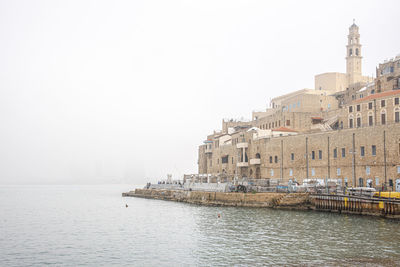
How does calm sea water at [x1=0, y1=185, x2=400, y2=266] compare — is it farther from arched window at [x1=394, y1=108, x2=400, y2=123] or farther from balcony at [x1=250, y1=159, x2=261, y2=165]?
balcony at [x1=250, y1=159, x2=261, y2=165]

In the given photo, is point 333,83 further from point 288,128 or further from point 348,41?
point 288,128

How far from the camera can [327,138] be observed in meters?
56.9

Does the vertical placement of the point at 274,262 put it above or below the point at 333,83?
below

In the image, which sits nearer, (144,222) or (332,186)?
(144,222)

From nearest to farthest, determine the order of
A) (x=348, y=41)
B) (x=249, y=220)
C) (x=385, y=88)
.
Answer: (x=249, y=220), (x=385, y=88), (x=348, y=41)

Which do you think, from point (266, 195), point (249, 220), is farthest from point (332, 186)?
point (249, 220)

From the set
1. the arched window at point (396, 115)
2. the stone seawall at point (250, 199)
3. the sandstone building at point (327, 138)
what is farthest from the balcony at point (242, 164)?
the arched window at point (396, 115)

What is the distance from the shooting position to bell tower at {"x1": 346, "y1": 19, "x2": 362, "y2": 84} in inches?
3812

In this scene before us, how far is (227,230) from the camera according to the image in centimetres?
3331

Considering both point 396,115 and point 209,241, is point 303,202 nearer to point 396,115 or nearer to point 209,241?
point 396,115

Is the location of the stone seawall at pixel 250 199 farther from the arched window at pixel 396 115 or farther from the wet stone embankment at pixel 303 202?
the arched window at pixel 396 115

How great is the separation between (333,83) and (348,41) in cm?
1389

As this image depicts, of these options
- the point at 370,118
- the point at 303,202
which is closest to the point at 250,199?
the point at 303,202

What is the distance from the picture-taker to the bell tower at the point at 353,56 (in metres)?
96.8
